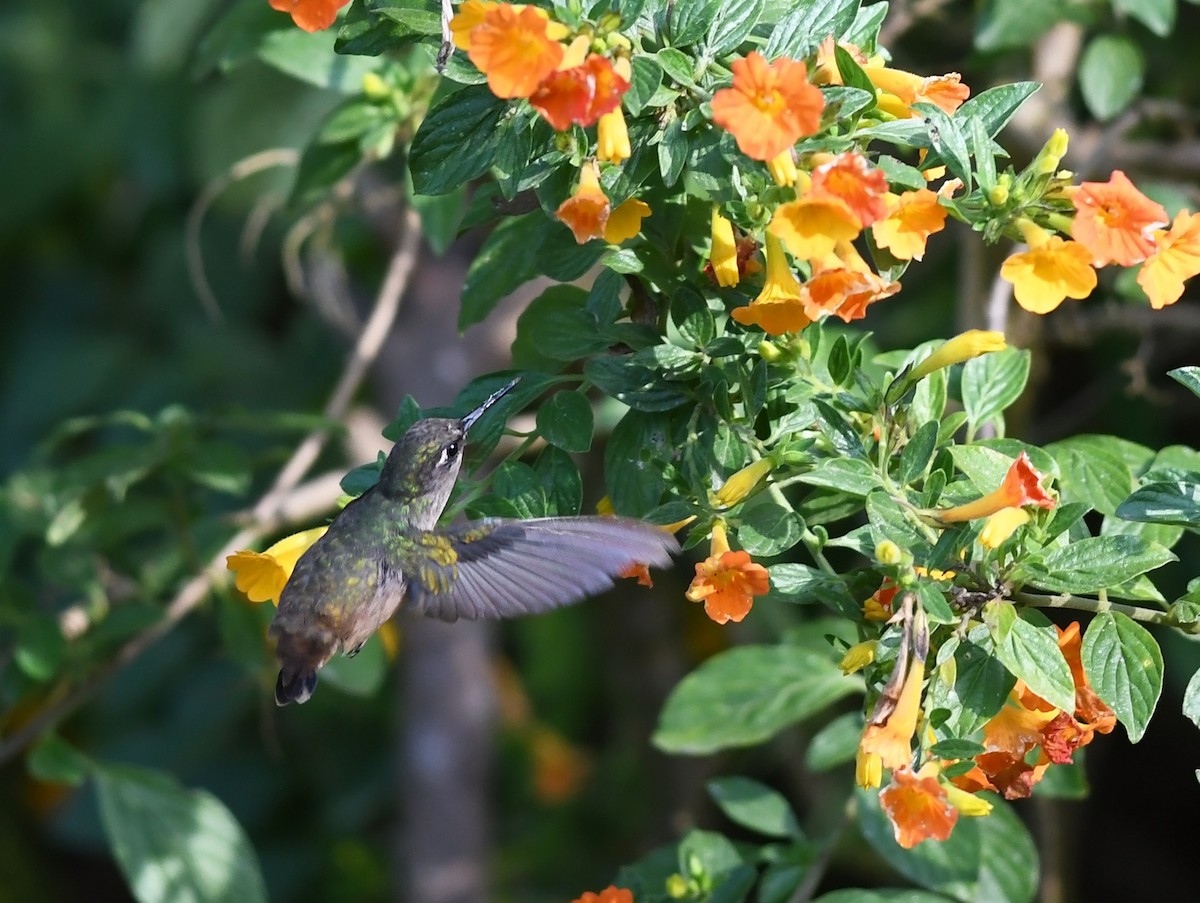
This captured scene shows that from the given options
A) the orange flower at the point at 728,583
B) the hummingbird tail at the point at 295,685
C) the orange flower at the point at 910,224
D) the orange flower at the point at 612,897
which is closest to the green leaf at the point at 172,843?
the hummingbird tail at the point at 295,685

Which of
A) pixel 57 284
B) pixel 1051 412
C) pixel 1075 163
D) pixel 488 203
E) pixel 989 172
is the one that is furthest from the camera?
pixel 57 284

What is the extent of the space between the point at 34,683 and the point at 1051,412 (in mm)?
1872

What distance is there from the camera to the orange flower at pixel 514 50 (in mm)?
858

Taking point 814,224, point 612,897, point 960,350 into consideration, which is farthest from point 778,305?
point 612,897

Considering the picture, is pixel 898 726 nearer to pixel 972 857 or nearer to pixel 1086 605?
pixel 1086 605

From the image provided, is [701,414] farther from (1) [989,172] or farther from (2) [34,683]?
(2) [34,683]

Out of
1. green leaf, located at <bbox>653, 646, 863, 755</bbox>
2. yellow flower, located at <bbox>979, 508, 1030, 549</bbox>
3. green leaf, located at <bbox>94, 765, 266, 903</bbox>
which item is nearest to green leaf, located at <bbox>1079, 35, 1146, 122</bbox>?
green leaf, located at <bbox>653, 646, 863, 755</bbox>

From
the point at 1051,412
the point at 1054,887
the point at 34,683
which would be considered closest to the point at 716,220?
the point at 34,683

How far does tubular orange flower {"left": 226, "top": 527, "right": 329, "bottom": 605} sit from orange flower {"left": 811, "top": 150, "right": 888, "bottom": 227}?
1.92ft

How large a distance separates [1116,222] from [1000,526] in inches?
9.1

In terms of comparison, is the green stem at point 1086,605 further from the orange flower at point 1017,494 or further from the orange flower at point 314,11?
the orange flower at point 314,11

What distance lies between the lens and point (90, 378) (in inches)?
116

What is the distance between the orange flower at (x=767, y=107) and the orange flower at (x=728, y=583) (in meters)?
0.29

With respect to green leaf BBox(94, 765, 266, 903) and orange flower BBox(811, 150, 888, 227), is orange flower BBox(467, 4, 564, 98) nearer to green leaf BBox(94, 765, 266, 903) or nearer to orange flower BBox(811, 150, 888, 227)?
orange flower BBox(811, 150, 888, 227)
